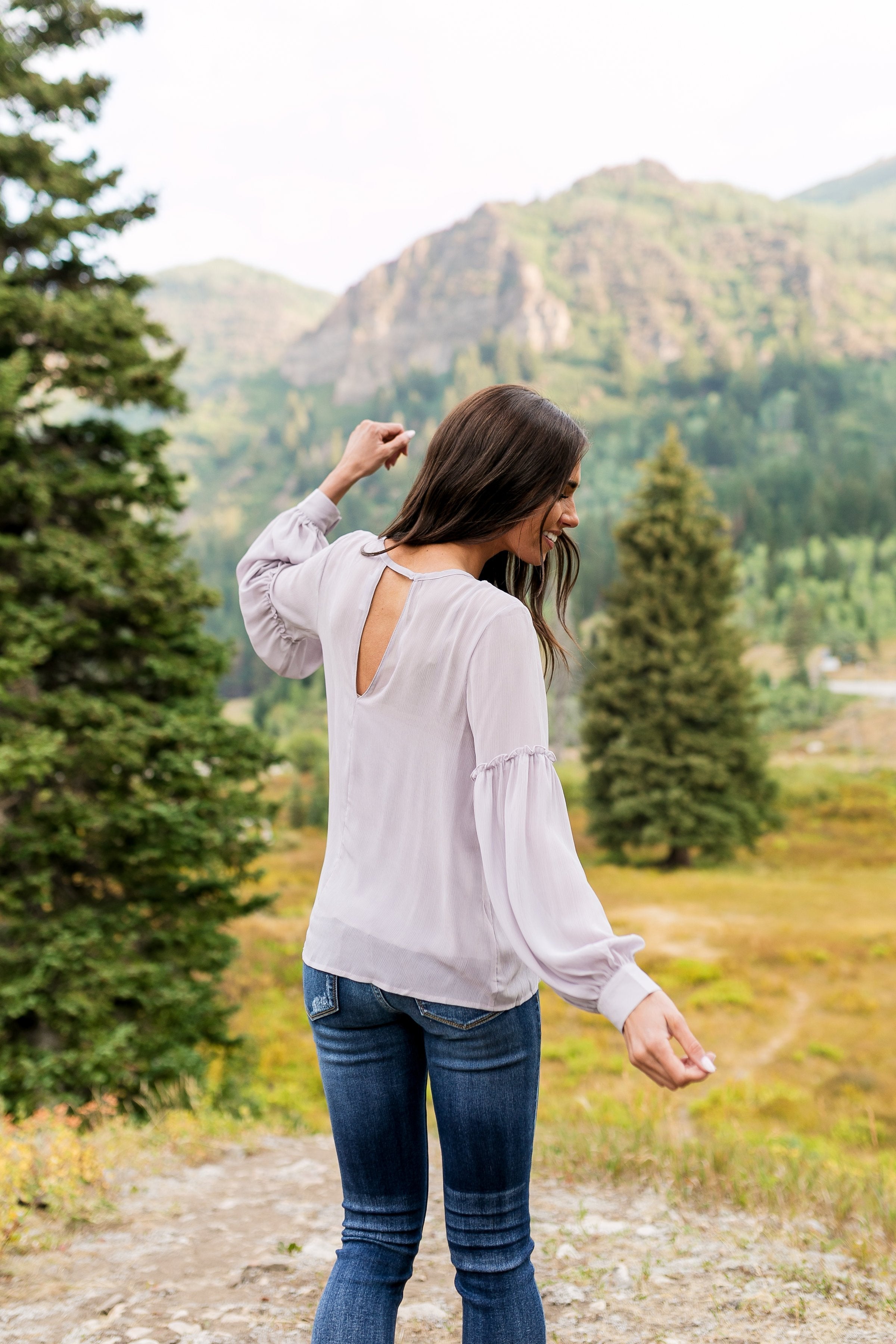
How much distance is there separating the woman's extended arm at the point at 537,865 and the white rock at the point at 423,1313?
1.97 meters

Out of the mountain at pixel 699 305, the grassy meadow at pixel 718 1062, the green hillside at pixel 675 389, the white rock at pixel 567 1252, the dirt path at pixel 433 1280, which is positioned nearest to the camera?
the dirt path at pixel 433 1280

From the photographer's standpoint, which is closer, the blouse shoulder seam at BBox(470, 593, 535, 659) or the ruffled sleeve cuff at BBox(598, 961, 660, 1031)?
the ruffled sleeve cuff at BBox(598, 961, 660, 1031)

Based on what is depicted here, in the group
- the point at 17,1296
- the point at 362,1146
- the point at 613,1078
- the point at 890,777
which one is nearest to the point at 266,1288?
the point at 17,1296

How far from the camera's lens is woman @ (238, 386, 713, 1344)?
58.5 inches

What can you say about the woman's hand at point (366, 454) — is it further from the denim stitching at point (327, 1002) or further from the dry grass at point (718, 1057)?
the dry grass at point (718, 1057)

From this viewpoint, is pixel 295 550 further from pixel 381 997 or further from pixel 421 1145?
pixel 421 1145

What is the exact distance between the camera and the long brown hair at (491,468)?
1601 millimetres

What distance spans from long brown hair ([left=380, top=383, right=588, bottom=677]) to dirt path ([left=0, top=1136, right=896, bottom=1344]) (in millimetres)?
2308

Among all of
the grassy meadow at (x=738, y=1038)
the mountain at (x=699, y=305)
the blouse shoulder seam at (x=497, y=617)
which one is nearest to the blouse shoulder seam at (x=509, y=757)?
the blouse shoulder seam at (x=497, y=617)

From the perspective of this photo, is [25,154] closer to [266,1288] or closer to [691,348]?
[266,1288]

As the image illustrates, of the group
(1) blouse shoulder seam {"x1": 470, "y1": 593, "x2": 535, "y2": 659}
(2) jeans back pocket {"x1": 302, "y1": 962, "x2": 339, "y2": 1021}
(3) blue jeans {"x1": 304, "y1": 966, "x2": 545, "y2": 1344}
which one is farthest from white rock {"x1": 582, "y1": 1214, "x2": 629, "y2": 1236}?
(1) blouse shoulder seam {"x1": 470, "y1": 593, "x2": 535, "y2": 659}

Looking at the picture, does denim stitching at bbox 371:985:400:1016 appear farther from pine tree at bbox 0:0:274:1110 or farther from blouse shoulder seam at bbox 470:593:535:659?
pine tree at bbox 0:0:274:1110

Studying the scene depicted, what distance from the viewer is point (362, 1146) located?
1.67 metres

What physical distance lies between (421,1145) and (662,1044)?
0.62m
